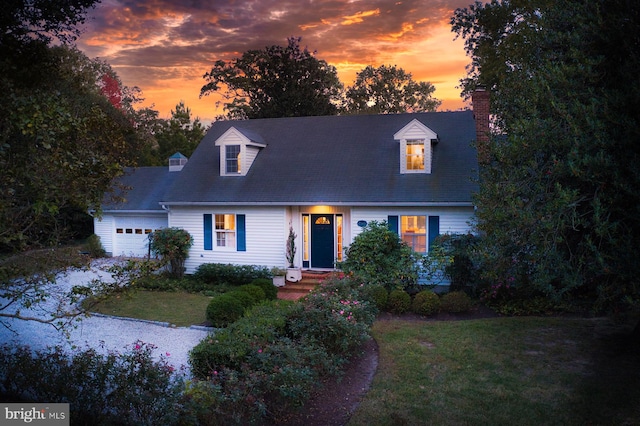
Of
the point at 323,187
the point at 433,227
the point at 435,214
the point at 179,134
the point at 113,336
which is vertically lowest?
the point at 113,336

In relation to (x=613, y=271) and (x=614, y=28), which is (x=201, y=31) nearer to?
(x=614, y=28)

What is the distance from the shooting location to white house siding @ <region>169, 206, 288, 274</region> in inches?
692

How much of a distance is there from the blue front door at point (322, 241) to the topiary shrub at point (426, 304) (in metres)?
5.31

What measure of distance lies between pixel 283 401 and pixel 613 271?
4848 millimetres

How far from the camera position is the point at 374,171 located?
1745 centimetres

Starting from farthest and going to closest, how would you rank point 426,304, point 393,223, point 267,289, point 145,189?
point 145,189 → point 393,223 → point 267,289 → point 426,304

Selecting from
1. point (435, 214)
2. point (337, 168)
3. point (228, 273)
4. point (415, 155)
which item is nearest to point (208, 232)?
point (228, 273)

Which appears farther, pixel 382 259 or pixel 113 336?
pixel 382 259

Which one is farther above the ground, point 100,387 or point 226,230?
point 226,230

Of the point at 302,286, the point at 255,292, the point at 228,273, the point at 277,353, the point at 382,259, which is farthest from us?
the point at 228,273

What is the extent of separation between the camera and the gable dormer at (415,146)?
16.8 meters

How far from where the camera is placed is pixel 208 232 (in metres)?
18.5

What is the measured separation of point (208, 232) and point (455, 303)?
10125 millimetres

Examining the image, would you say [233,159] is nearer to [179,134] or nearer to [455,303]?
[455,303]
